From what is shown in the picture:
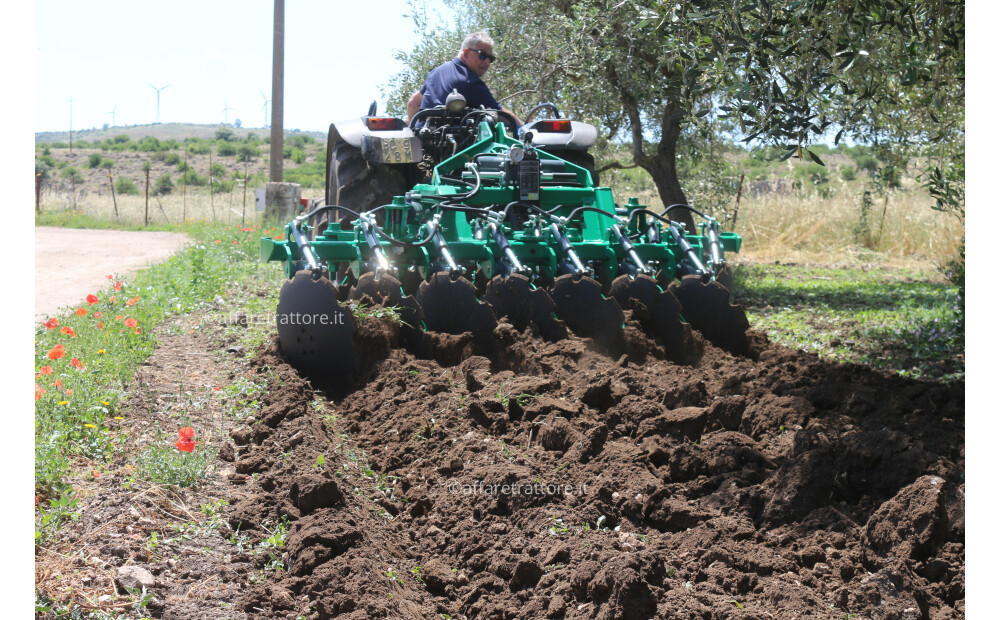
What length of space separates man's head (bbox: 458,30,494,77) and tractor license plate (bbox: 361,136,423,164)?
0.88 meters

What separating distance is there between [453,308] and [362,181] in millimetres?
2379

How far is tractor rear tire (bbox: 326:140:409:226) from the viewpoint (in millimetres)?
7285

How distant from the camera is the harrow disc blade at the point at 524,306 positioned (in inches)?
208

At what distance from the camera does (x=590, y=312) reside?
211 inches

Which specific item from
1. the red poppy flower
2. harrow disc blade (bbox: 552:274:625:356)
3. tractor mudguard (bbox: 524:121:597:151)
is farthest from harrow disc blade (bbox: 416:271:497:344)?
tractor mudguard (bbox: 524:121:597:151)

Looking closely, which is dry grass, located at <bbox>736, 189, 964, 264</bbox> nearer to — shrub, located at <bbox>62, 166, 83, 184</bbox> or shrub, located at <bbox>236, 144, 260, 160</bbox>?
shrub, located at <bbox>62, 166, 83, 184</bbox>

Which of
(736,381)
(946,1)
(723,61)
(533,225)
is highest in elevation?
(946,1)

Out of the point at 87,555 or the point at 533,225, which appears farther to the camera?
the point at 533,225

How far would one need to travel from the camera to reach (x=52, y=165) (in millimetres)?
47531

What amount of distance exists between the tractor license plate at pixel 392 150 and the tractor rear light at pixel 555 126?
1.29 meters

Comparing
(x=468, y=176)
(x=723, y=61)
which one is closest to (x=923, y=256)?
(x=468, y=176)

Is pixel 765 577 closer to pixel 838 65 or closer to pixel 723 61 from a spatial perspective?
pixel 723 61

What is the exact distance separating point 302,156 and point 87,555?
54762 mm

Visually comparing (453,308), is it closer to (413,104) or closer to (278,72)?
(413,104)
